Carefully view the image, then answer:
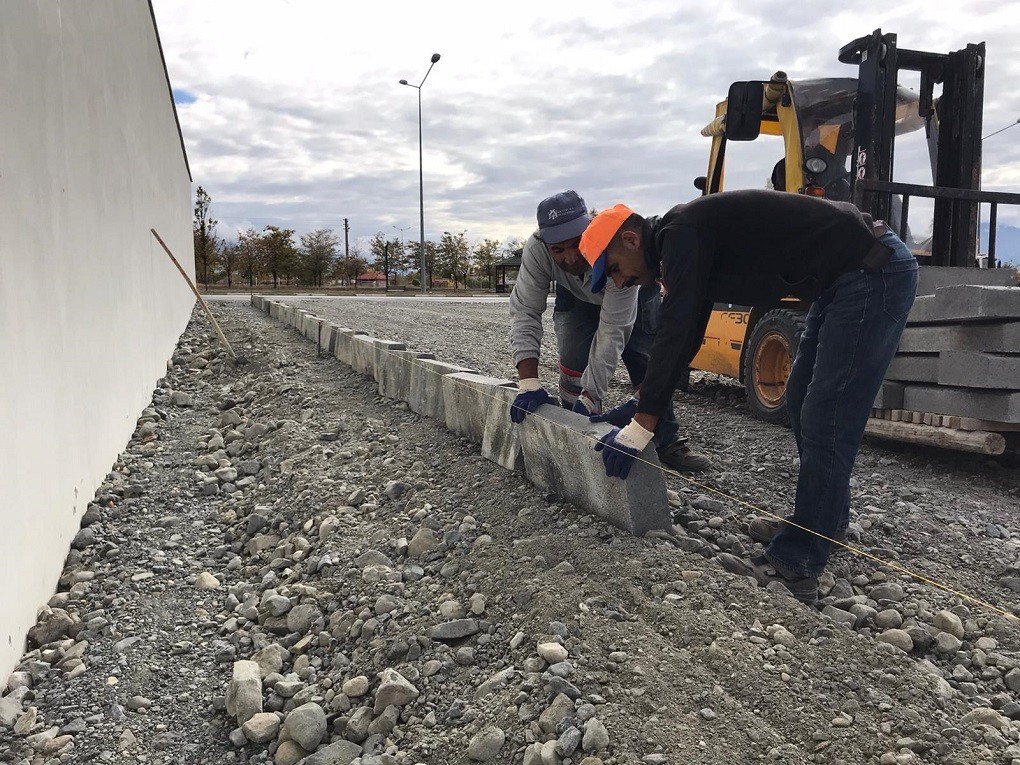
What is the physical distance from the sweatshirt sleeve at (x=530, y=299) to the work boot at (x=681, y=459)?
3.52ft

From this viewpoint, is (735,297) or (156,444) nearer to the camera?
(735,297)

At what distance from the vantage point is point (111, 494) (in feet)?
14.5

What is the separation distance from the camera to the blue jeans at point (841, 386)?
9.84ft

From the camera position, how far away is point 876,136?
5648 mm

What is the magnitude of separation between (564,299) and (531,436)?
3.92 ft

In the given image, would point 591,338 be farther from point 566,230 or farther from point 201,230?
point 201,230

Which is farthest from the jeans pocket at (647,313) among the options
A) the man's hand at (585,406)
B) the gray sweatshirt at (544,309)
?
the man's hand at (585,406)

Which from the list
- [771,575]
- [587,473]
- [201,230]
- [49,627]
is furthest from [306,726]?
[201,230]

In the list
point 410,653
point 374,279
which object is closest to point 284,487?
point 410,653

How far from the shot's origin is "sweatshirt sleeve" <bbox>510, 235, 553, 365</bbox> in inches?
163

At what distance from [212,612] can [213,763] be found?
3.34 ft

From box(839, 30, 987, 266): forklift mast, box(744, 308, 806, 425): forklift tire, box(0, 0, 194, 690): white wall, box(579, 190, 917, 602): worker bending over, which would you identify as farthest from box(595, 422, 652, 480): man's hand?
box(839, 30, 987, 266): forklift mast

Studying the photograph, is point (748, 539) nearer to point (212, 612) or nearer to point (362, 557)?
point (362, 557)

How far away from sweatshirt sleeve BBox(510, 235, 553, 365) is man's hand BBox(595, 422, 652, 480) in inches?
41.9
